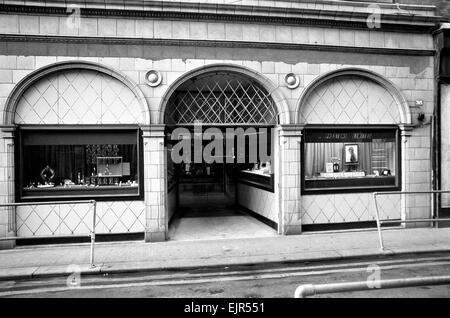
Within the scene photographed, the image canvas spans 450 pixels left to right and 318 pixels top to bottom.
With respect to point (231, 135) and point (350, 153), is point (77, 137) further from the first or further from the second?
point (350, 153)

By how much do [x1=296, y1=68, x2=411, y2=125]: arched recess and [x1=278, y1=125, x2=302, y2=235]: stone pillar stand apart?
0.50 meters

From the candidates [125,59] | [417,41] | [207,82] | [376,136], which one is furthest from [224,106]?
[417,41]

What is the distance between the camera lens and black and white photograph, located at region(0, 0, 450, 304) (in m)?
6.90

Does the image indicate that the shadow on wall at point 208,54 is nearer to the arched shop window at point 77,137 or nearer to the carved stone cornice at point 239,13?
the arched shop window at point 77,137

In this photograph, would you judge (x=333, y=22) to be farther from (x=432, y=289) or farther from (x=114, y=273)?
(x=114, y=273)

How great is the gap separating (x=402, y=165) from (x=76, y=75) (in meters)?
9.43

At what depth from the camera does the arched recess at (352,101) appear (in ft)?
29.6

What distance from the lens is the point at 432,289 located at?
5.12 meters

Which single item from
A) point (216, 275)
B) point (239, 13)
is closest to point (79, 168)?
point (216, 275)

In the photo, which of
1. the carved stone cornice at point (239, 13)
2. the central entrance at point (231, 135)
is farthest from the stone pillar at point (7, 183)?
the central entrance at point (231, 135)

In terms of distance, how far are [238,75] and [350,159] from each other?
4.12m

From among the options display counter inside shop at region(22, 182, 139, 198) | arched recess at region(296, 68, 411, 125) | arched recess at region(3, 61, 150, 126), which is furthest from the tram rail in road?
arched recess at region(296, 68, 411, 125)

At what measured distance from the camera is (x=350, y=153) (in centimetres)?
945
